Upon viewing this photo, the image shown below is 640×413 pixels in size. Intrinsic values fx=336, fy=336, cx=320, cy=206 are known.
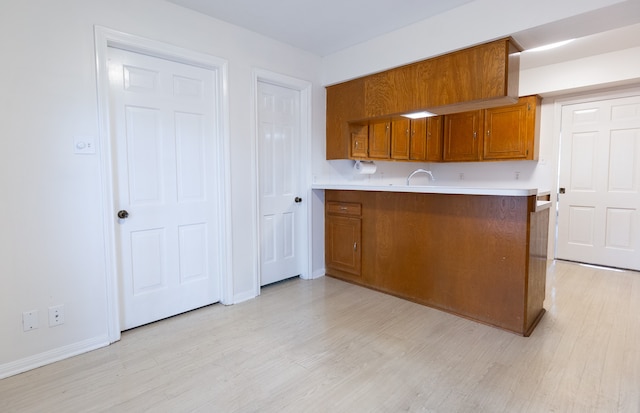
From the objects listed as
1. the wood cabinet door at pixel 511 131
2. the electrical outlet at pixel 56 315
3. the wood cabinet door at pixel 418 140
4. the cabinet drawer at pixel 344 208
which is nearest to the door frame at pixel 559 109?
the wood cabinet door at pixel 511 131

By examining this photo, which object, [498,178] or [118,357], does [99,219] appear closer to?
[118,357]

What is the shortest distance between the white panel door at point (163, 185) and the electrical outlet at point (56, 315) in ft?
1.25

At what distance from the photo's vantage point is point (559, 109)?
4387mm

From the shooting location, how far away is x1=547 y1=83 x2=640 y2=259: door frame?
3982 millimetres

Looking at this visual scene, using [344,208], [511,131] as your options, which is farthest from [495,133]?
[344,208]

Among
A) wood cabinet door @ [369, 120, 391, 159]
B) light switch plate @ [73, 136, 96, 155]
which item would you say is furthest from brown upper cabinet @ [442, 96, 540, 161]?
light switch plate @ [73, 136, 96, 155]

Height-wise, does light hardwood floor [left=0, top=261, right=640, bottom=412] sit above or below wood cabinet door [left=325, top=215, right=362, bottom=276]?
below

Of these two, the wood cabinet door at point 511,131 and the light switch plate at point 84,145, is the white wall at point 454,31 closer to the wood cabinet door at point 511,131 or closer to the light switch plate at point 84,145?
the wood cabinet door at point 511,131

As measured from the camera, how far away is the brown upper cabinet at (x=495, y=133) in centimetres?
436

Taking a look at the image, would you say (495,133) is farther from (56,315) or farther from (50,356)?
(50,356)

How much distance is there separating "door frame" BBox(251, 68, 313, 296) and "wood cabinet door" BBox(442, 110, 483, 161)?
101 inches

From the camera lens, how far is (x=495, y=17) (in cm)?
246

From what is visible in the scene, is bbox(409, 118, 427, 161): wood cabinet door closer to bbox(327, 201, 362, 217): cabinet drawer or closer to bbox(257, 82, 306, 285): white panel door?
bbox(327, 201, 362, 217): cabinet drawer

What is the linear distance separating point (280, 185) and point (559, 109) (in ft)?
12.4
